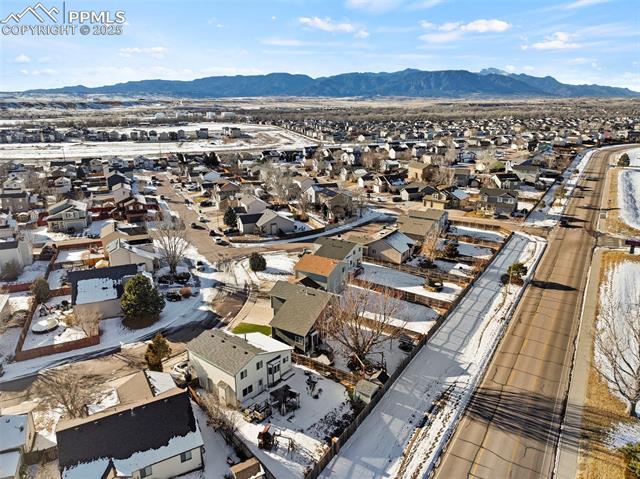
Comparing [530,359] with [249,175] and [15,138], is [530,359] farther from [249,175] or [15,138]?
[15,138]

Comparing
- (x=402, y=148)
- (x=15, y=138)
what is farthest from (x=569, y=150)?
(x=15, y=138)

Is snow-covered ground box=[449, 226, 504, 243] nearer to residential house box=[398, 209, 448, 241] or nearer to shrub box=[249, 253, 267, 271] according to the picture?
residential house box=[398, 209, 448, 241]

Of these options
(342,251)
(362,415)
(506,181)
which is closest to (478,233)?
(342,251)

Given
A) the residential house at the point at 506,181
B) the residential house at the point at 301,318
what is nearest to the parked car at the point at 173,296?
the residential house at the point at 301,318

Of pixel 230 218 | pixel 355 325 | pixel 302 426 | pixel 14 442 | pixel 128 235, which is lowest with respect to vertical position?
pixel 302 426

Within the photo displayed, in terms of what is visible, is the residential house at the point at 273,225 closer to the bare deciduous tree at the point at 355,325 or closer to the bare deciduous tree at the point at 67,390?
the bare deciduous tree at the point at 355,325

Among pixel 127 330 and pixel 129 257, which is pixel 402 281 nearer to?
pixel 127 330

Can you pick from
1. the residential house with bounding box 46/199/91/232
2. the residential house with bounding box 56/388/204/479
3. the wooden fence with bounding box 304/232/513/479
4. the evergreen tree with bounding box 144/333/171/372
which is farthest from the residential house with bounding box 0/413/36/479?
the residential house with bounding box 46/199/91/232
